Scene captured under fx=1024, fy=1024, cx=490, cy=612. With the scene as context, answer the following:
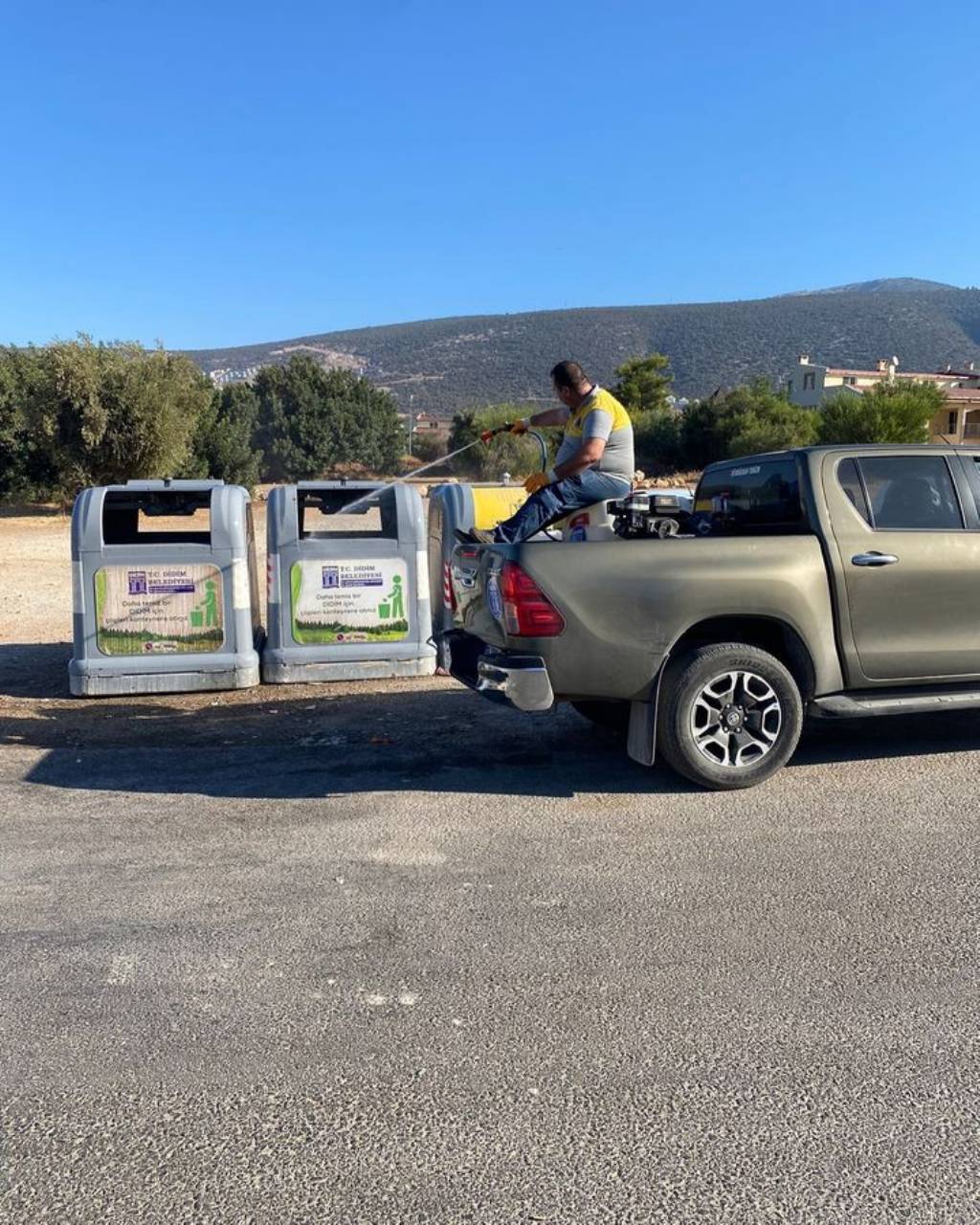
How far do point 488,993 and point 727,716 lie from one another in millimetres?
2415

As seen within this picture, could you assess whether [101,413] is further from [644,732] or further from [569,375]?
[644,732]

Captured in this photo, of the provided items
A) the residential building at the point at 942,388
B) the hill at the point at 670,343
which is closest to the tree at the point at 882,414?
the residential building at the point at 942,388

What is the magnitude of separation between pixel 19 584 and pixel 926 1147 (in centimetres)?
1379

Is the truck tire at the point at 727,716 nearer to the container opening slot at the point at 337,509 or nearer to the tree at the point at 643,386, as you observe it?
the container opening slot at the point at 337,509

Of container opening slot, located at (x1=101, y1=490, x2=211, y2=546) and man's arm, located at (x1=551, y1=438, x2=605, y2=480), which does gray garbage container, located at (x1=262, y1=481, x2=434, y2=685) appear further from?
man's arm, located at (x1=551, y1=438, x2=605, y2=480)

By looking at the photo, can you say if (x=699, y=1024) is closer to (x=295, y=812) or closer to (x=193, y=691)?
(x=295, y=812)

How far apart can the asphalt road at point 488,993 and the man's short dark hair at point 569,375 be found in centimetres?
258

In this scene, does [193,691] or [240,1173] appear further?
[193,691]

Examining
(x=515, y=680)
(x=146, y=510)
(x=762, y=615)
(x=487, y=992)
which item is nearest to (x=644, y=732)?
(x=515, y=680)

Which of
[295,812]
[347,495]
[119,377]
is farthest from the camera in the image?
[119,377]

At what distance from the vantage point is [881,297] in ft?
363

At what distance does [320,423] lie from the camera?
1754 inches

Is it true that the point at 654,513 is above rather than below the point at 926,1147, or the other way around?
above

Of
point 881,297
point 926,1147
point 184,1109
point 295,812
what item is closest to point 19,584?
point 295,812
